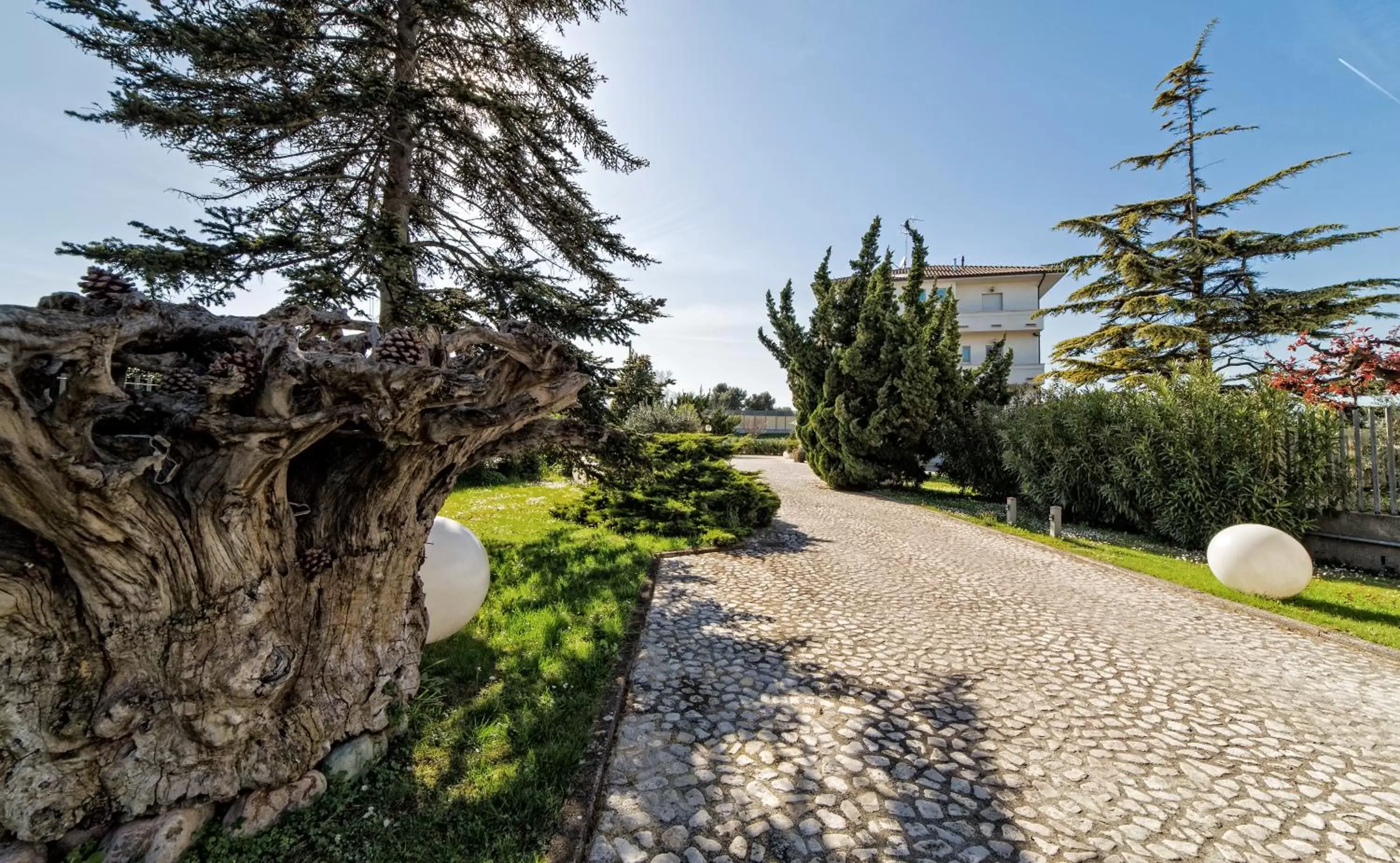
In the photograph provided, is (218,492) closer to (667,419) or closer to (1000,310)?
(667,419)

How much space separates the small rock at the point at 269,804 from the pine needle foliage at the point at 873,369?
537 inches

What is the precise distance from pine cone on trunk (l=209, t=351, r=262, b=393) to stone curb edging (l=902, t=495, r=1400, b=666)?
8.57 meters

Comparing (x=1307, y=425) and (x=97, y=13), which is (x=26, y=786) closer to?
(x=97, y=13)

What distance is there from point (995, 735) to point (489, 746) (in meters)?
3.19

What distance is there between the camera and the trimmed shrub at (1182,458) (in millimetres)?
7770

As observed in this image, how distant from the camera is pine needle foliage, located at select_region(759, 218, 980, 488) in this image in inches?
549

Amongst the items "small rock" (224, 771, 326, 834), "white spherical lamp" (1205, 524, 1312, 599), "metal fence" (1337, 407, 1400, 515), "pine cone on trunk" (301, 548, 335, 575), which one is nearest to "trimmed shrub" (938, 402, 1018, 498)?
"metal fence" (1337, 407, 1400, 515)

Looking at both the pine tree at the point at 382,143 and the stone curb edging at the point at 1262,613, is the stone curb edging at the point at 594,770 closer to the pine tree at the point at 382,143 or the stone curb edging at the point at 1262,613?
the pine tree at the point at 382,143

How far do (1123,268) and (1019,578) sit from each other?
14.3m

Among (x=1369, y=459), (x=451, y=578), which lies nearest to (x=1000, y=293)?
(x=1369, y=459)

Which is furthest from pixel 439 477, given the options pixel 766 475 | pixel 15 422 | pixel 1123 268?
pixel 1123 268

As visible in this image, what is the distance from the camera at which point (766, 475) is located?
19.4 metres

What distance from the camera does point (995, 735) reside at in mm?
3236

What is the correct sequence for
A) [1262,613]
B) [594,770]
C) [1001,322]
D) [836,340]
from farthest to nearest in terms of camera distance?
[1001,322]
[836,340]
[1262,613]
[594,770]
